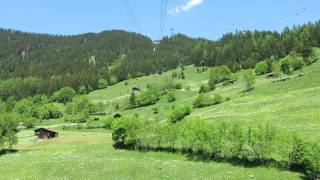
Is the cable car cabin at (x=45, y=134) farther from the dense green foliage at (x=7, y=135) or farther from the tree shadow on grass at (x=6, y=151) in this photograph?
the tree shadow on grass at (x=6, y=151)

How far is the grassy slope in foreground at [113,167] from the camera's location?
225ft

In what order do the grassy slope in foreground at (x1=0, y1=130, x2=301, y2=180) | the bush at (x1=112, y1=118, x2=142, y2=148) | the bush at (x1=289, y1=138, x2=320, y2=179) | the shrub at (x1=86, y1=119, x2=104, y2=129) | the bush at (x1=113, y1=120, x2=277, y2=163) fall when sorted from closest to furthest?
the bush at (x1=289, y1=138, x2=320, y2=179)
the grassy slope in foreground at (x1=0, y1=130, x2=301, y2=180)
the bush at (x1=113, y1=120, x2=277, y2=163)
the bush at (x1=112, y1=118, x2=142, y2=148)
the shrub at (x1=86, y1=119, x2=104, y2=129)

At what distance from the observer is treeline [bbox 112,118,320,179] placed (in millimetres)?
68000

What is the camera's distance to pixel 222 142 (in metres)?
80.7

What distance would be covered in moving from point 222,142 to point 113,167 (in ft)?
56.6

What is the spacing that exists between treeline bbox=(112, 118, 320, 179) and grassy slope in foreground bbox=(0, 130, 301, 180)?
8.33 ft

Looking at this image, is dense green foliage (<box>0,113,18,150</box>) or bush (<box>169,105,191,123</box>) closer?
dense green foliage (<box>0,113,18,150</box>)

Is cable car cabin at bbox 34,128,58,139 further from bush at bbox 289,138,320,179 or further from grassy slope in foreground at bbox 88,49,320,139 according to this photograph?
bush at bbox 289,138,320,179

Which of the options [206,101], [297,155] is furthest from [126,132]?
[206,101]

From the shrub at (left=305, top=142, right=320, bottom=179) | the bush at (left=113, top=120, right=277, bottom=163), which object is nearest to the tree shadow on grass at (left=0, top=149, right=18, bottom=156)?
the bush at (left=113, top=120, right=277, bottom=163)

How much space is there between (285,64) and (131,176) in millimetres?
135532

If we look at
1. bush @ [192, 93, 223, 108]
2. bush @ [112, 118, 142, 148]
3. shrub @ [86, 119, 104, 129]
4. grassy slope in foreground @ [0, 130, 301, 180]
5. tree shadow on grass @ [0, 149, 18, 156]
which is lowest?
grassy slope in foreground @ [0, 130, 301, 180]

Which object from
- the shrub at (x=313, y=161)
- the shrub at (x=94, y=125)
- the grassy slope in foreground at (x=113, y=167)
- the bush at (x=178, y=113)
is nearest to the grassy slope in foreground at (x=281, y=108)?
the bush at (x=178, y=113)

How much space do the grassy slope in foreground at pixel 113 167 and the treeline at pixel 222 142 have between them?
2538 millimetres
